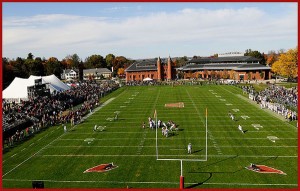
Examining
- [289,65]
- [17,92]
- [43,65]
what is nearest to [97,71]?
[43,65]

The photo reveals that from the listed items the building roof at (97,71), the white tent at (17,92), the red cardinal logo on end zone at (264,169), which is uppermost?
the building roof at (97,71)

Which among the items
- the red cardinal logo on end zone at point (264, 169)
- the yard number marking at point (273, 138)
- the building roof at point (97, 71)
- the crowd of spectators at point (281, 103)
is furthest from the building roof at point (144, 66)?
the red cardinal logo on end zone at point (264, 169)

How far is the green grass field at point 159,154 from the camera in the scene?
76.0 feet

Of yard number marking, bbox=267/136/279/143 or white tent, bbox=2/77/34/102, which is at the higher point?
white tent, bbox=2/77/34/102

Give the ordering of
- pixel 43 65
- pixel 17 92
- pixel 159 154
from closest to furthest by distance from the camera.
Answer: pixel 159 154 → pixel 17 92 → pixel 43 65

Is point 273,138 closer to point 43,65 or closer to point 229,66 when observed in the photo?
point 229,66

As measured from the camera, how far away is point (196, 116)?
44281mm

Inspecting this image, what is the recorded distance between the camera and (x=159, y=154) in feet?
94.1

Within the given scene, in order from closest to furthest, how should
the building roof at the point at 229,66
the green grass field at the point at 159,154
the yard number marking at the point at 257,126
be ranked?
the green grass field at the point at 159,154 < the yard number marking at the point at 257,126 < the building roof at the point at 229,66

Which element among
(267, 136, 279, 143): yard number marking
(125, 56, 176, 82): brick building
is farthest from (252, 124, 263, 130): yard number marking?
Answer: (125, 56, 176, 82): brick building

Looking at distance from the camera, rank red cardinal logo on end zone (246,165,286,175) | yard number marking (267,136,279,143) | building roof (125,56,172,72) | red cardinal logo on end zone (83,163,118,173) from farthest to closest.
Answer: building roof (125,56,172,72) → yard number marking (267,136,279,143) → red cardinal logo on end zone (83,163,118,173) → red cardinal logo on end zone (246,165,286,175)

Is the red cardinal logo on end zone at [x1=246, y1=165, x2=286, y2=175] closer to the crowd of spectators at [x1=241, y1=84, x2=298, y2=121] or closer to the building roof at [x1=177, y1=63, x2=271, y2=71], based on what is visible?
the crowd of spectators at [x1=241, y1=84, x2=298, y2=121]

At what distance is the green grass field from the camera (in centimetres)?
2317

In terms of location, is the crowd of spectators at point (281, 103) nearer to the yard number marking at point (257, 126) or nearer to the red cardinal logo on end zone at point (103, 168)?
the yard number marking at point (257, 126)
